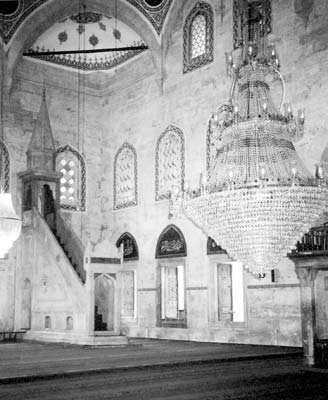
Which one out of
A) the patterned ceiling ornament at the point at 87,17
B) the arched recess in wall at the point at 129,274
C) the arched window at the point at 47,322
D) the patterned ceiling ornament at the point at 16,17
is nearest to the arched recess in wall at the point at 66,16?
the patterned ceiling ornament at the point at 16,17

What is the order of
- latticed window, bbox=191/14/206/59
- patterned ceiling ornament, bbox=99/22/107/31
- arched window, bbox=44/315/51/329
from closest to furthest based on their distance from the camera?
arched window, bbox=44/315/51/329 → latticed window, bbox=191/14/206/59 → patterned ceiling ornament, bbox=99/22/107/31

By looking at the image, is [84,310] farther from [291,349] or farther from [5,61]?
[5,61]

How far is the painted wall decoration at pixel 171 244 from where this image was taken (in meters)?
11.5

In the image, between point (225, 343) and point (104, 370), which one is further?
point (225, 343)

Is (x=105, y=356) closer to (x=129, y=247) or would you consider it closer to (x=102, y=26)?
(x=129, y=247)

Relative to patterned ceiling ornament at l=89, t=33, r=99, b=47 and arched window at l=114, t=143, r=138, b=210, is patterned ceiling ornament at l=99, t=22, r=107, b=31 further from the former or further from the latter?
arched window at l=114, t=143, r=138, b=210

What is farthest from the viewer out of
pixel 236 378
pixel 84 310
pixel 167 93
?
pixel 167 93

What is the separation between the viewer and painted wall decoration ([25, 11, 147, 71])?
1312cm

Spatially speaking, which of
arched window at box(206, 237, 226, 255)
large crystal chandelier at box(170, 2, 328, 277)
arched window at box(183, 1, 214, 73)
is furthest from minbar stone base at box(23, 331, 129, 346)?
arched window at box(183, 1, 214, 73)

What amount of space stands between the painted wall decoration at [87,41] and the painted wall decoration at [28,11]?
28.1 inches

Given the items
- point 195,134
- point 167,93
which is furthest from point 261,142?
point 167,93

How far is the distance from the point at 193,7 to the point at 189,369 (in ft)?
24.8

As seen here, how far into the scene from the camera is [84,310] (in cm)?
945

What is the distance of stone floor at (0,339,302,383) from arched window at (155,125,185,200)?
10.9 ft
